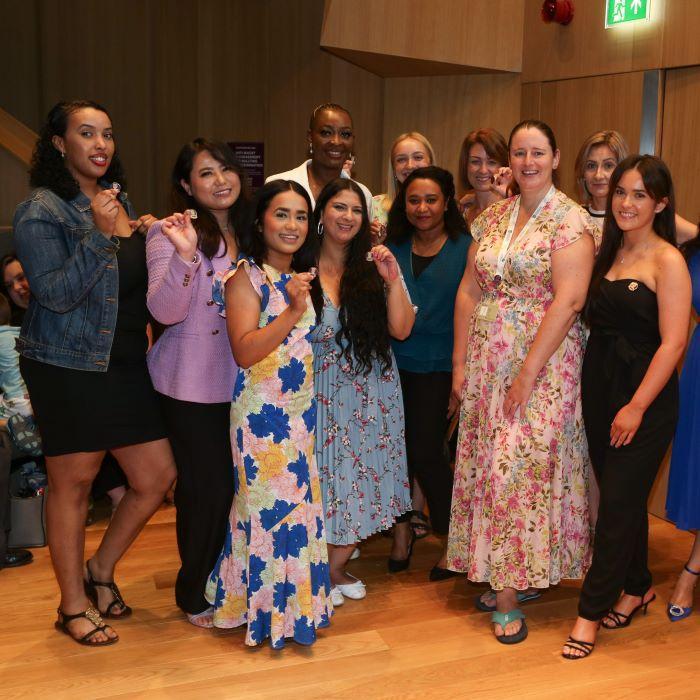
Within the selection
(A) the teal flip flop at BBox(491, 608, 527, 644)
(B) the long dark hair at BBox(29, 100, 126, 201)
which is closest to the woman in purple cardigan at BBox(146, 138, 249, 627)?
(B) the long dark hair at BBox(29, 100, 126, 201)

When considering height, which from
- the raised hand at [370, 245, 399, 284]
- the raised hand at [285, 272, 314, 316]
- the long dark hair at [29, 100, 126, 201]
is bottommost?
the raised hand at [285, 272, 314, 316]

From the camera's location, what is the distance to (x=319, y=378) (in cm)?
337

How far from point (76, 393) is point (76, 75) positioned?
245 inches

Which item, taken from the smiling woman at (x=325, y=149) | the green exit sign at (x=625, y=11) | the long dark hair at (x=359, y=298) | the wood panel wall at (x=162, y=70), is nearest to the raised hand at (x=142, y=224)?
the long dark hair at (x=359, y=298)

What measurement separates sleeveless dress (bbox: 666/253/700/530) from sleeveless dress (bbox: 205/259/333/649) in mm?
1438

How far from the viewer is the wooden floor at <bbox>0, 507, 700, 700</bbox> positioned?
115 inches

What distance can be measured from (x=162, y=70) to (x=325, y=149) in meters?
5.03

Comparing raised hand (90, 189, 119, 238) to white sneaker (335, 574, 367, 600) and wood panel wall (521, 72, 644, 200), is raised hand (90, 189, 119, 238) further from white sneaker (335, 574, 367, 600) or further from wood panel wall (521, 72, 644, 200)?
wood panel wall (521, 72, 644, 200)

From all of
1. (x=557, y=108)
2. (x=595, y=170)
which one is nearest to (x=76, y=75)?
(x=557, y=108)

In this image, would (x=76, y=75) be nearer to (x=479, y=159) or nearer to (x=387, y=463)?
(x=479, y=159)

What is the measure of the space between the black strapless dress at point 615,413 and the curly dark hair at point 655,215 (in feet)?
0.21

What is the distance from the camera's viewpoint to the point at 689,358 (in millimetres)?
3480

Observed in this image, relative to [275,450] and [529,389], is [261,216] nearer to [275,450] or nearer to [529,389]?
[275,450]

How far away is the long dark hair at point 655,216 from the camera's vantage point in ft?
9.95
